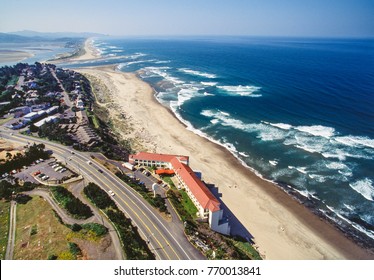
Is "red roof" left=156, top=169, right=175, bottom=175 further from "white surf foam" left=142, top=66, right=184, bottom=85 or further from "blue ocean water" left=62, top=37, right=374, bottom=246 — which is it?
"white surf foam" left=142, top=66, right=184, bottom=85

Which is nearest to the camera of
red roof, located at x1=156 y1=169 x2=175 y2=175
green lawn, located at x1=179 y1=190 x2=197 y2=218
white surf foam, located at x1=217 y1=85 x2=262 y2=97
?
green lawn, located at x1=179 y1=190 x2=197 y2=218

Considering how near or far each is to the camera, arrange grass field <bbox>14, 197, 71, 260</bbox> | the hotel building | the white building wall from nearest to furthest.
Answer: grass field <bbox>14, 197, 71, 260</bbox> < the white building wall < the hotel building

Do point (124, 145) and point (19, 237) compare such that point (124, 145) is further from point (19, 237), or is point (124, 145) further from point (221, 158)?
point (19, 237)

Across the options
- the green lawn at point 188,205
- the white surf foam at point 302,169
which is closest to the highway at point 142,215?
the green lawn at point 188,205

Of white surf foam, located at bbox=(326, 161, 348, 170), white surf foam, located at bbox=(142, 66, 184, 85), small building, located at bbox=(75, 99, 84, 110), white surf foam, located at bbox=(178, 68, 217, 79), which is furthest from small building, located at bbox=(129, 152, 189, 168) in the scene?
white surf foam, located at bbox=(178, 68, 217, 79)

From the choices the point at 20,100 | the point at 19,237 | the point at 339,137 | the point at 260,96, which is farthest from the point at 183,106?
the point at 19,237

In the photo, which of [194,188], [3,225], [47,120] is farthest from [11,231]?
[47,120]
